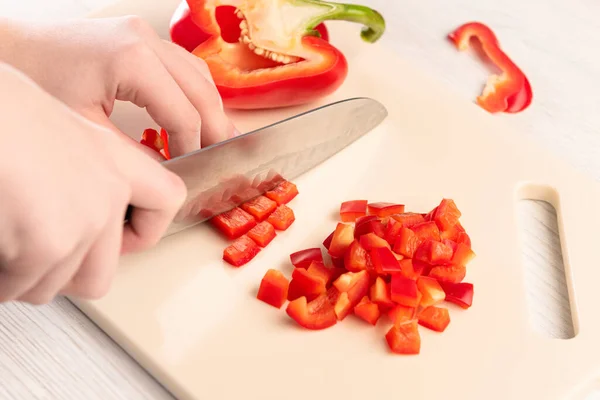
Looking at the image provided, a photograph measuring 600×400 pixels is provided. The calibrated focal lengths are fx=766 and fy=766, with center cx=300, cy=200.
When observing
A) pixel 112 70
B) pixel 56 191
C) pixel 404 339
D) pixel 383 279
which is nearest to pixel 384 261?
pixel 383 279

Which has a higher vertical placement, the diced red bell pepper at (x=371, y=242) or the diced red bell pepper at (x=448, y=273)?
the diced red bell pepper at (x=371, y=242)

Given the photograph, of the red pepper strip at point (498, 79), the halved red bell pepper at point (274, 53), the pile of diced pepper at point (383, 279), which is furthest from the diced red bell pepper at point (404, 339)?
the red pepper strip at point (498, 79)

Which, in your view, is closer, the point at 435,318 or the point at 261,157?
the point at 435,318

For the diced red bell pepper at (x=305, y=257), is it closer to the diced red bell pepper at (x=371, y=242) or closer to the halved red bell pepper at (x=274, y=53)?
the diced red bell pepper at (x=371, y=242)

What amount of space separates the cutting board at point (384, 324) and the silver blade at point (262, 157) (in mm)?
40

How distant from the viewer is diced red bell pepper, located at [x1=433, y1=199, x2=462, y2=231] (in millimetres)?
1487

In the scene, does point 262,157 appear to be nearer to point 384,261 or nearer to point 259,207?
point 259,207

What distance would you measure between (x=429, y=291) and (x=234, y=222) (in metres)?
0.39

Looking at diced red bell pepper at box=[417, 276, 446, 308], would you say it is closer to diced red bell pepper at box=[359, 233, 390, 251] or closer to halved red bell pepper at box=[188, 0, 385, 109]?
diced red bell pepper at box=[359, 233, 390, 251]

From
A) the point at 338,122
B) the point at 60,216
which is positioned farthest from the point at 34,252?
the point at 338,122

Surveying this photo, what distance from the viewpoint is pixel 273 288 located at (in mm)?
1356

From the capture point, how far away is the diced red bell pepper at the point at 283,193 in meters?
1.53

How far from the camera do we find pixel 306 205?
5.15 ft

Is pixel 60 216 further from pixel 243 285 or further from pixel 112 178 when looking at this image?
pixel 243 285
